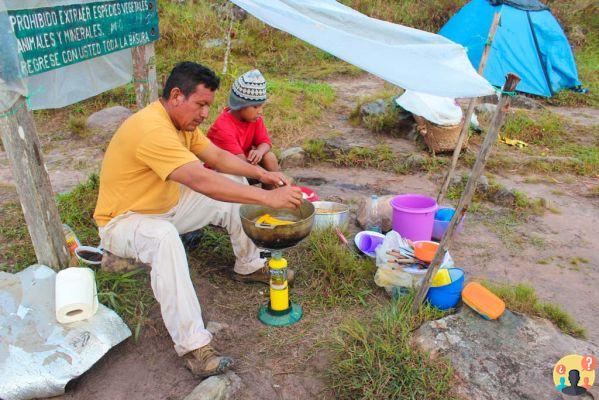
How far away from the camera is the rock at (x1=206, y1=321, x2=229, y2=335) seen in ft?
9.43

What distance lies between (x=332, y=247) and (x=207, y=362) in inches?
52.0

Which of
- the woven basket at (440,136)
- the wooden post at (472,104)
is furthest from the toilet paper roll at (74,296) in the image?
the woven basket at (440,136)

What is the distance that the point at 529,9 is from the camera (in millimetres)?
8625

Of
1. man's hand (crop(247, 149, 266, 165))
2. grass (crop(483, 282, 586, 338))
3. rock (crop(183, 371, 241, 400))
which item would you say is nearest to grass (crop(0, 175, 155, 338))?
rock (crop(183, 371, 241, 400))

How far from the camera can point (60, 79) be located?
3.63 m

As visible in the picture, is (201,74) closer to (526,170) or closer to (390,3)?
(526,170)

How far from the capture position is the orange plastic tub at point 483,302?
109 inches

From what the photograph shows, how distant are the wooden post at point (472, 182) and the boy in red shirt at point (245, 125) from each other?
1730 mm

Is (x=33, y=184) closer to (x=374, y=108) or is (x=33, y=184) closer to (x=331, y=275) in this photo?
(x=331, y=275)

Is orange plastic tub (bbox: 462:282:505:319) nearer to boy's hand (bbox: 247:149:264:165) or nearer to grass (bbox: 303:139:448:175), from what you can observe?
boy's hand (bbox: 247:149:264:165)

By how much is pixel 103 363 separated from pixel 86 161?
3.59 meters

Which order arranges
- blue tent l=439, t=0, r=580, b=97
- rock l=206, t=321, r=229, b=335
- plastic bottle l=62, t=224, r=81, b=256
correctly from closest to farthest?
rock l=206, t=321, r=229, b=335, plastic bottle l=62, t=224, r=81, b=256, blue tent l=439, t=0, r=580, b=97

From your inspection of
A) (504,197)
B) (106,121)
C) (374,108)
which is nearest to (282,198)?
(504,197)

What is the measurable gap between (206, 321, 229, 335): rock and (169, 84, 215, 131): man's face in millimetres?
1206
